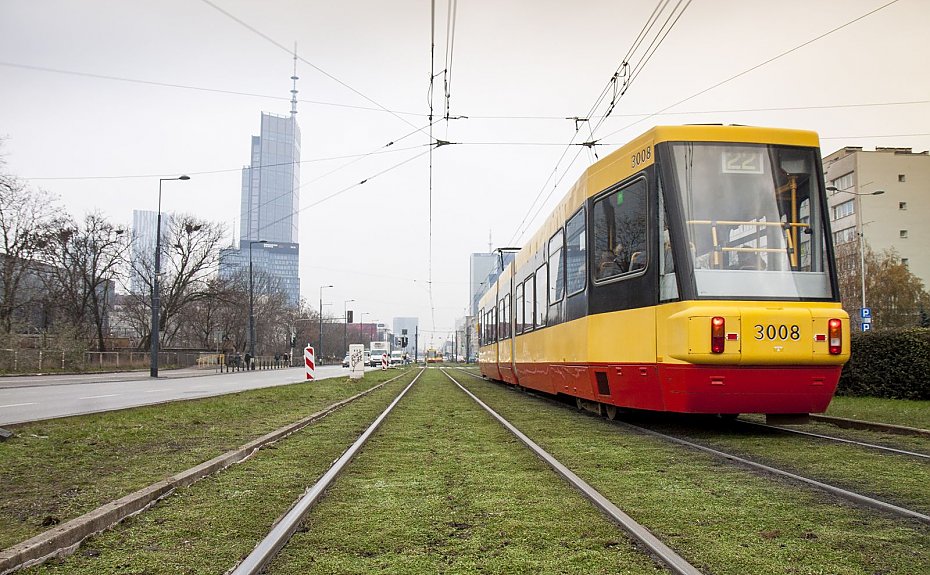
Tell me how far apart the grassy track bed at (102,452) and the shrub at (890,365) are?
42.9 feet

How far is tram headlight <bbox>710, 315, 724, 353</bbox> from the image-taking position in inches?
340

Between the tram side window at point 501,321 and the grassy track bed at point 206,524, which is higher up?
the tram side window at point 501,321

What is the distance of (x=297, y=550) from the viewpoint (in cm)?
440

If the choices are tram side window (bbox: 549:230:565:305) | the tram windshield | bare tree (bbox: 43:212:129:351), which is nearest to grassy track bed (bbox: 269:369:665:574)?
the tram windshield

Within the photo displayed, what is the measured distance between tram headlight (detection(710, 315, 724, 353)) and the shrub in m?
10.8

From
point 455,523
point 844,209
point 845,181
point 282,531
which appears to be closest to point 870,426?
point 455,523

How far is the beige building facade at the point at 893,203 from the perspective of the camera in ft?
227

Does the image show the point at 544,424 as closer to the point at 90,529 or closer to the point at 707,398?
the point at 707,398

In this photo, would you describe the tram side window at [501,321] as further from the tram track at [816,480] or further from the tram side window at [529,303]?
the tram track at [816,480]

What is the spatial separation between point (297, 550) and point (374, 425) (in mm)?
7243

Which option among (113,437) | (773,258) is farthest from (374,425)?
(773,258)

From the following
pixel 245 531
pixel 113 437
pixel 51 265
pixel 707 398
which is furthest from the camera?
pixel 51 265

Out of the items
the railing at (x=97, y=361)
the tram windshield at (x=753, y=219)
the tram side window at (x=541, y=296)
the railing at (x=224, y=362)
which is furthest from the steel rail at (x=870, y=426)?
the railing at (x=224, y=362)

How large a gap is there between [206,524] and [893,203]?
77615 millimetres
